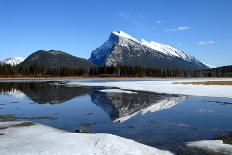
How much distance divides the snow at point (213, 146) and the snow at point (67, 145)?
7.40ft

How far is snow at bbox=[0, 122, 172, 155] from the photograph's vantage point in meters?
15.3

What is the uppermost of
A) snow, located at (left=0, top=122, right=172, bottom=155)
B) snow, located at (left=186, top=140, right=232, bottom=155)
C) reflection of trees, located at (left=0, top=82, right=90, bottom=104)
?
reflection of trees, located at (left=0, top=82, right=90, bottom=104)

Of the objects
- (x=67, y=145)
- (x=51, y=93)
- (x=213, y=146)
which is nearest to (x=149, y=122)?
(x=213, y=146)

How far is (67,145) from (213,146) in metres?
7.72

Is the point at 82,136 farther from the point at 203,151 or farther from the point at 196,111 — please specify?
the point at 196,111

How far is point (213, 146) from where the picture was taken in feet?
56.0

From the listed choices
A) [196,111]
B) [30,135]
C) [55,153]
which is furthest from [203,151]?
[196,111]

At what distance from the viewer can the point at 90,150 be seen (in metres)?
15.5

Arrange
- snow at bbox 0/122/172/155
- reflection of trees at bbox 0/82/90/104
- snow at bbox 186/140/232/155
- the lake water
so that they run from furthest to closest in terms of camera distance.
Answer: reflection of trees at bbox 0/82/90/104 < the lake water < snow at bbox 186/140/232/155 < snow at bbox 0/122/172/155

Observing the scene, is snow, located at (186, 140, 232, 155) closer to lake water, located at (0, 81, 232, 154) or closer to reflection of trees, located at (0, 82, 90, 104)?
lake water, located at (0, 81, 232, 154)

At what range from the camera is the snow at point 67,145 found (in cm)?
1527

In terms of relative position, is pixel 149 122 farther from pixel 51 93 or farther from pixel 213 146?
pixel 51 93

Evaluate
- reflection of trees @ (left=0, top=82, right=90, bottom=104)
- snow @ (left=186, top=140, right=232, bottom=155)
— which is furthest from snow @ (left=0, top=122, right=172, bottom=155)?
reflection of trees @ (left=0, top=82, right=90, bottom=104)

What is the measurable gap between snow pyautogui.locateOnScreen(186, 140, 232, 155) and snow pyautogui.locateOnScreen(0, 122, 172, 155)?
2256 millimetres
